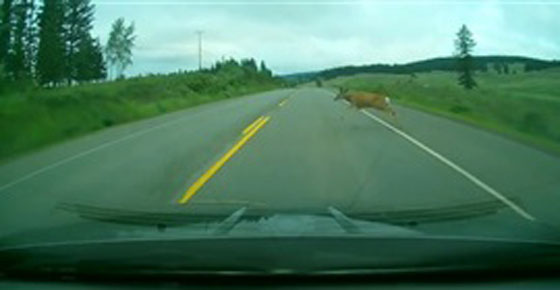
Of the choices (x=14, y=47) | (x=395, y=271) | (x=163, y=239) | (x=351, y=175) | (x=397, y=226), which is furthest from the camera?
(x=14, y=47)

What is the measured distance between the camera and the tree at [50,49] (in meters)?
83.9

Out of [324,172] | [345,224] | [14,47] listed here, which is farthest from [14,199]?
[14,47]

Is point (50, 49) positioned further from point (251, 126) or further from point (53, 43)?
point (251, 126)

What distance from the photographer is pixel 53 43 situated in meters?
85.0

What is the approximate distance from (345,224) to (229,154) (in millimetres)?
12161

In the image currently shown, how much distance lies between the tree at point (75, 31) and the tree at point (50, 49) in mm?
3871

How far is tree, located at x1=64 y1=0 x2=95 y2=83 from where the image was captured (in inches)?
3733

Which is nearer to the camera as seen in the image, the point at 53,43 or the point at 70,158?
the point at 70,158

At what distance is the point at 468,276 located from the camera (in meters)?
3.98

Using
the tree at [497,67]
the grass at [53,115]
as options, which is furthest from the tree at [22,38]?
the tree at [497,67]

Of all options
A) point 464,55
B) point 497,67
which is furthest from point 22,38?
point 497,67

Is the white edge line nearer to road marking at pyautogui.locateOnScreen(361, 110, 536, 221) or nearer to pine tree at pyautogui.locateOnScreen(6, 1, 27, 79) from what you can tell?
road marking at pyautogui.locateOnScreen(361, 110, 536, 221)

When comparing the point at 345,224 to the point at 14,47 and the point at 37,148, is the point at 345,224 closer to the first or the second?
the point at 37,148

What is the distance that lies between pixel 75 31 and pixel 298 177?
8766 centimetres
